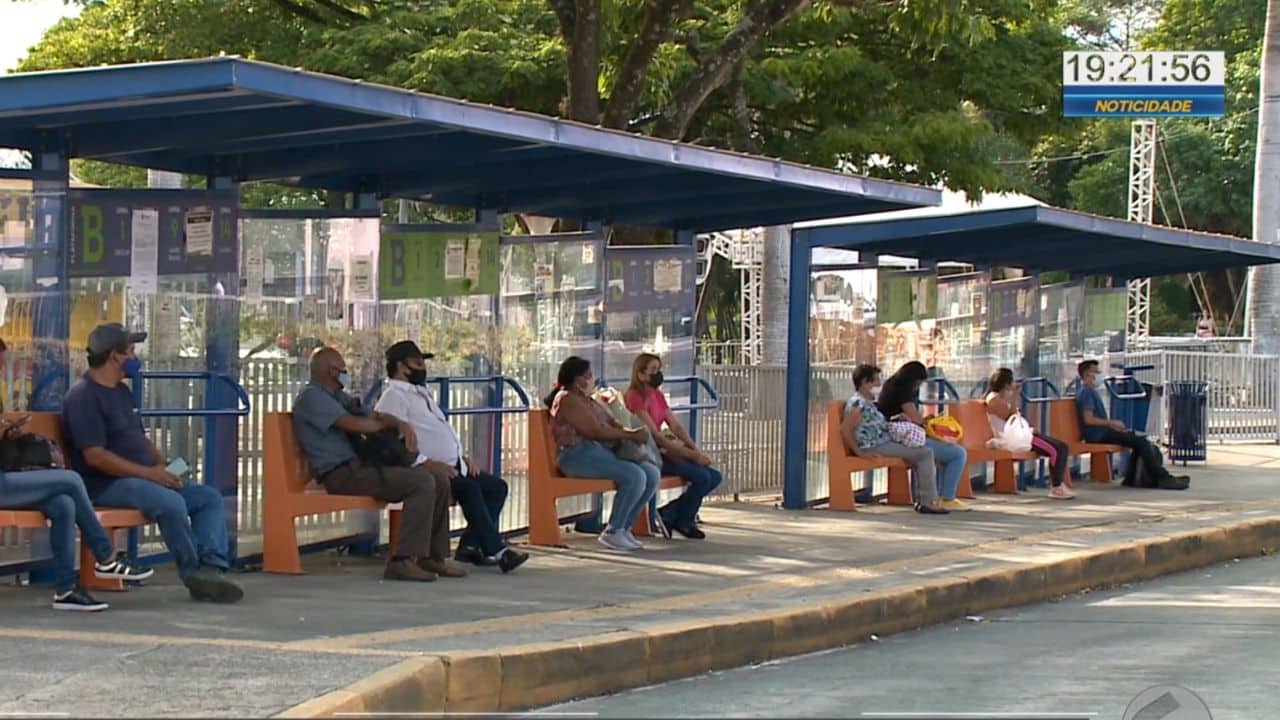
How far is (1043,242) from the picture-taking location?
18.7 meters

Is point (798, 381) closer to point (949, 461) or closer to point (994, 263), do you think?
point (949, 461)

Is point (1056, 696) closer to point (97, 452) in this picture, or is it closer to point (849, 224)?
point (97, 452)

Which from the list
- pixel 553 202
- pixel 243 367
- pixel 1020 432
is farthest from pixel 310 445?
pixel 1020 432

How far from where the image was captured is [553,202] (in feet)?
46.4

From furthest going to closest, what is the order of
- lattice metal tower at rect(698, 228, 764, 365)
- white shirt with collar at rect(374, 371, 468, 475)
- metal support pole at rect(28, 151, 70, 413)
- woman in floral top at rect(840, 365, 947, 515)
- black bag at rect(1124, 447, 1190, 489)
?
→ lattice metal tower at rect(698, 228, 764, 365), black bag at rect(1124, 447, 1190, 489), woman in floral top at rect(840, 365, 947, 515), white shirt with collar at rect(374, 371, 468, 475), metal support pole at rect(28, 151, 70, 413)

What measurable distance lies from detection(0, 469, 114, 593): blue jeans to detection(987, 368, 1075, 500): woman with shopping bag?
32.4 ft

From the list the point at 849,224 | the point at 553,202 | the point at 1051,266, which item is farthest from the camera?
the point at 1051,266

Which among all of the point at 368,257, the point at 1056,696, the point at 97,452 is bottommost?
the point at 1056,696

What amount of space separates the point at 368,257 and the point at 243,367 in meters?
1.25

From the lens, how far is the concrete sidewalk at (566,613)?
7703 mm

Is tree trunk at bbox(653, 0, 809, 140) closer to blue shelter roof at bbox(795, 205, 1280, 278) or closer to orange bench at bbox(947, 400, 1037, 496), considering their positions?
blue shelter roof at bbox(795, 205, 1280, 278)

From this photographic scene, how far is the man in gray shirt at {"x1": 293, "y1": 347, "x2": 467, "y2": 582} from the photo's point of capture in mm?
11195

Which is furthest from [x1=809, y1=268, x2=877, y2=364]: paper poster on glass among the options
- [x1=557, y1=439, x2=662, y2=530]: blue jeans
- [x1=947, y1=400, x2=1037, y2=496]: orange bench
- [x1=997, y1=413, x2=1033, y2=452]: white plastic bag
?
[x1=557, y1=439, x2=662, y2=530]: blue jeans

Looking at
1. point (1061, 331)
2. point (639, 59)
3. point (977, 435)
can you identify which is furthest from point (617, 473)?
point (1061, 331)
